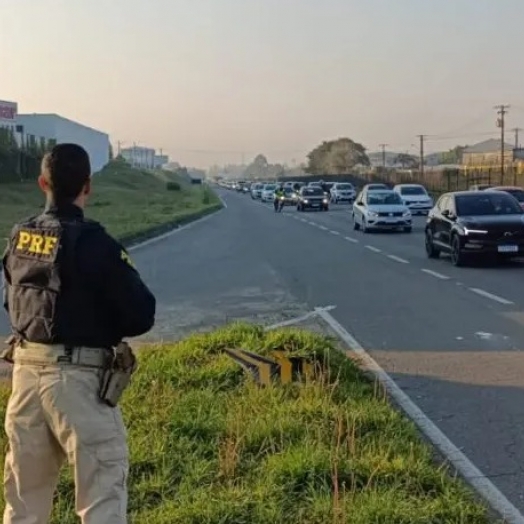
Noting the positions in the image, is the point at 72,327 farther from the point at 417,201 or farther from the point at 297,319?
the point at 417,201

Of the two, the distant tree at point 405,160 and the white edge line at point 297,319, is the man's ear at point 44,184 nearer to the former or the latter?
the white edge line at point 297,319

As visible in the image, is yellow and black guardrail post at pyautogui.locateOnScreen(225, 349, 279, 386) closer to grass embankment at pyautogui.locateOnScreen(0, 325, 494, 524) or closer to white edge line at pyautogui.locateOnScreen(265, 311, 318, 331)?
grass embankment at pyautogui.locateOnScreen(0, 325, 494, 524)

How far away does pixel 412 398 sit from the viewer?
7.14 metres

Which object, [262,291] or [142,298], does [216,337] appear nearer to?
[142,298]

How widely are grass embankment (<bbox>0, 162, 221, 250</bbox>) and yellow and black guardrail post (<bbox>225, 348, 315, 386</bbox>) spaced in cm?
1619

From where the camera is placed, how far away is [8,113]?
252 ft

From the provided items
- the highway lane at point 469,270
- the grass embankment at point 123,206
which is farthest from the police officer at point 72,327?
the grass embankment at point 123,206

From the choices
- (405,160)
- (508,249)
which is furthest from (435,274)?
(405,160)

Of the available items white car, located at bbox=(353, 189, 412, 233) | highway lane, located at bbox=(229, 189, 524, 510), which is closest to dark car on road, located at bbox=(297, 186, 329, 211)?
white car, located at bbox=(353, 189, 412, 233)

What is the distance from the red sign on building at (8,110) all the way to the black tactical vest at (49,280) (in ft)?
251

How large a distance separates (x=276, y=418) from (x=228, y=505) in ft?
4.65

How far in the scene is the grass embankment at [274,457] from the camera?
4367mm

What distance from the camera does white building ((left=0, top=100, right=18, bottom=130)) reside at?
7612cm

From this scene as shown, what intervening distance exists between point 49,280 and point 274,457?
2183 millimetres
